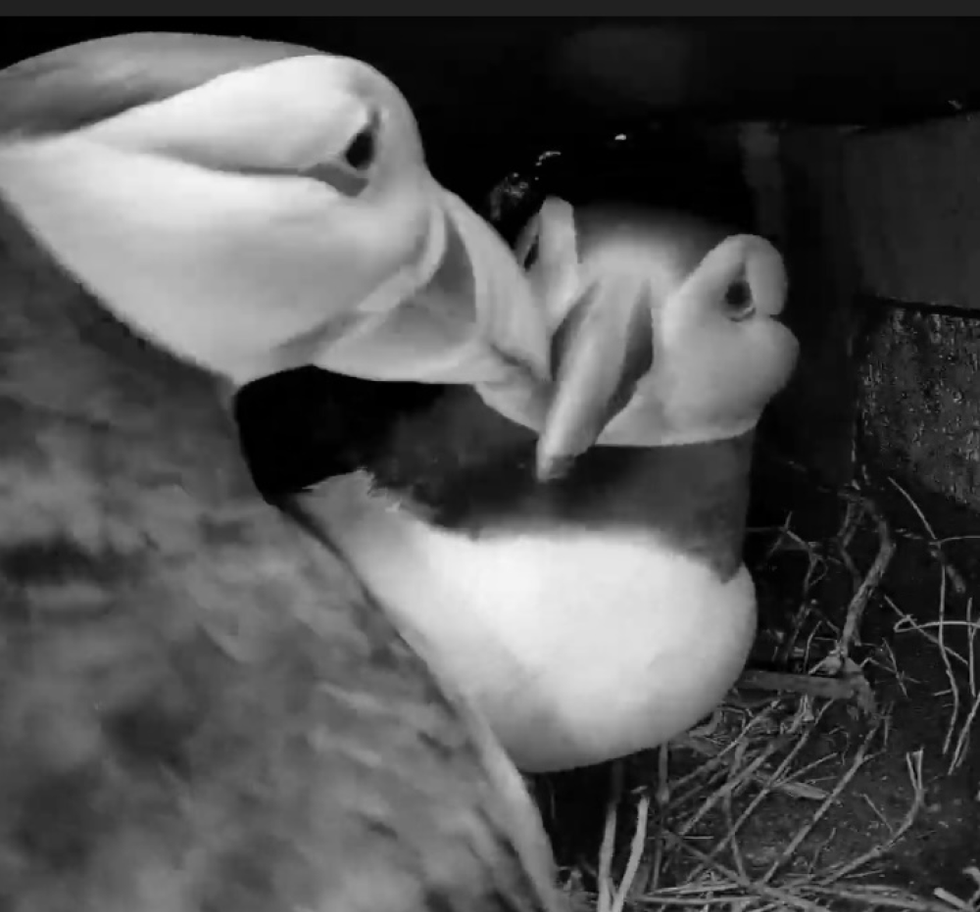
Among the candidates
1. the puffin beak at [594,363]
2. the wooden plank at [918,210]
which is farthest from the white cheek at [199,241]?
the wooden plank at [918,210]

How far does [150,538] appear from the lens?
495mm

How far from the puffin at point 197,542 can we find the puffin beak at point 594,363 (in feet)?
0.37

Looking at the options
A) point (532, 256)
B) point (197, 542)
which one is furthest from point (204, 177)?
point (532, 256)

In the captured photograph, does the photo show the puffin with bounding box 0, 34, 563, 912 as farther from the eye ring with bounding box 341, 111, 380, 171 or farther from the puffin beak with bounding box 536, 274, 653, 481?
the puffin beak with bounding box 536, 274, 653, 481

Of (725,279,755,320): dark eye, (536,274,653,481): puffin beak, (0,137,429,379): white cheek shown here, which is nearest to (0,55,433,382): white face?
(0,137,429,379): white cheek

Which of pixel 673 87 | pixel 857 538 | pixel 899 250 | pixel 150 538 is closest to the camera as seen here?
pixel 150 538

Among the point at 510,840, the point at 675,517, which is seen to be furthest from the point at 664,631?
the point at 510,840

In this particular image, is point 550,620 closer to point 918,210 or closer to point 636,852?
point 636,852

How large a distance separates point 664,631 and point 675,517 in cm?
6

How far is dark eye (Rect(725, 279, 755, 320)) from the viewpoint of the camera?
0.70 meters

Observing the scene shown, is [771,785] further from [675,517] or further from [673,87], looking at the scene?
[673,87]

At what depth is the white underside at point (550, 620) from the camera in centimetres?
66

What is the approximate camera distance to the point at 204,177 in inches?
19.1

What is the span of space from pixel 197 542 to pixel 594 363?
8.9 inches
